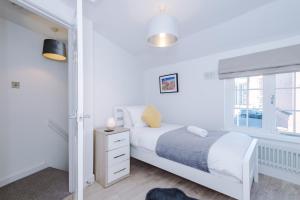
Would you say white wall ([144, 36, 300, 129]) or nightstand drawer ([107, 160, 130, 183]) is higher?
white wall ([144, 36, 300, 129])

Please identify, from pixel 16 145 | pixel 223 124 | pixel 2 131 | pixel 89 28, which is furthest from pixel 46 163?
pixel 223 124

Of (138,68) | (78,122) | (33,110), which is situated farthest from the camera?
(138,68)

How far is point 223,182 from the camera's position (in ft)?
5.06

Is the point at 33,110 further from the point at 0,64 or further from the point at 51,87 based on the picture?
the point at 0,64

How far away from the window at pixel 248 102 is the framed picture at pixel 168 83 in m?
1.14

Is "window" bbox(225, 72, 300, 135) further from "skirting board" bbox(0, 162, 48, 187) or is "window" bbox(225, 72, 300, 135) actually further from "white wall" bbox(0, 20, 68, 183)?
"skirting board" bbox(0, 162, 48, 187)

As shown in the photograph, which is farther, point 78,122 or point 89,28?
point 89,28

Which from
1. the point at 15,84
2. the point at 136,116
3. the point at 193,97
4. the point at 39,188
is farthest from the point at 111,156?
the point at 193,97

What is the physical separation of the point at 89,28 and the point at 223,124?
2.70 m

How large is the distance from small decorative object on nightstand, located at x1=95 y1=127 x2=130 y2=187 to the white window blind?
1.99 metres

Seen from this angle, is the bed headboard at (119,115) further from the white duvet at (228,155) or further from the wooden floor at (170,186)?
the white duvet at (228,155)

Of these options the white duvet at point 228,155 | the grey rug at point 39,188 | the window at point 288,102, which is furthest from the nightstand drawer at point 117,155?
the window at point 288,102

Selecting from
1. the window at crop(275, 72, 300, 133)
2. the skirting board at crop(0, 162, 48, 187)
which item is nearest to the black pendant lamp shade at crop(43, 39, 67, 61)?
the skirting board at crop(0, 162, 48, 187)

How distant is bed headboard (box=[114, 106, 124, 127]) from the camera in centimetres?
284
